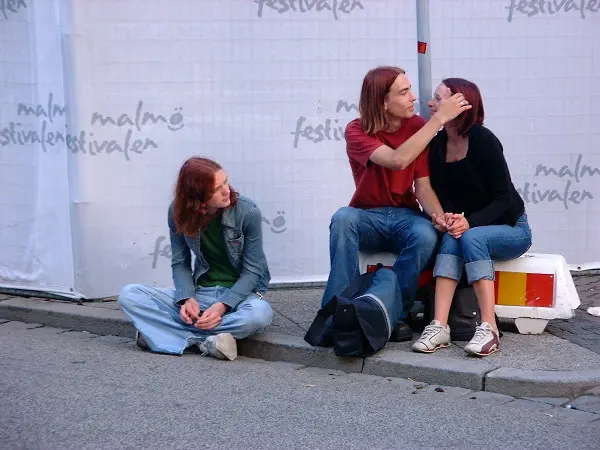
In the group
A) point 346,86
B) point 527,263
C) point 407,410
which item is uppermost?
point 346,86

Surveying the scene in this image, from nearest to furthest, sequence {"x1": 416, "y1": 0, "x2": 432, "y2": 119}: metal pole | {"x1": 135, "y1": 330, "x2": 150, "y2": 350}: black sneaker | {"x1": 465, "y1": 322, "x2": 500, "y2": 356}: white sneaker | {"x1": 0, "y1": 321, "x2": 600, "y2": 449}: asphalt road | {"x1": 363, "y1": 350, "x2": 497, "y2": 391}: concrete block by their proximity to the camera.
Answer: {"x1": 0, "y1": 321, "x2": 600, "y2": 449}: asphalt road → {"x1": 363, "y1": 350, "x2": 497, "y2": 391}: concrete block → {"x1": 465, "y1": 322, "x2": 500, "y2": 356}: white sneaker → {"x1": 135, "y1": 330, "x2": 150, "y2": 350}: black sneaker → {"x1": 416, "y1": 0, "x2": 432, "y2": 119}: metal pole

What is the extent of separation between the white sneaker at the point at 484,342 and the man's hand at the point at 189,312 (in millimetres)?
1517

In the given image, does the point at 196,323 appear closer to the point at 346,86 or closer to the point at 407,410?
the point at 407,410

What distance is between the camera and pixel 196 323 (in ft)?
18.9

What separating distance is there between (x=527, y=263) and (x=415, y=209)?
0.72 m

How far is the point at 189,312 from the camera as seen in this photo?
5793mm

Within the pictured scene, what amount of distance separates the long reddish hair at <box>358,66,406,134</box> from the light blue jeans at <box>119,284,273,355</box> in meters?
1.20

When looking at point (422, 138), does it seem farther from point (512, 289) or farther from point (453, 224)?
point (512, 289)

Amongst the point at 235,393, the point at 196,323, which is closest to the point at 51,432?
the point at 235,393

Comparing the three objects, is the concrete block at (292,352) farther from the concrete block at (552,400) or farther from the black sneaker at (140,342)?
the concrete block at (552,400)

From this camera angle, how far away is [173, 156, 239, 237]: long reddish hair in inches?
226

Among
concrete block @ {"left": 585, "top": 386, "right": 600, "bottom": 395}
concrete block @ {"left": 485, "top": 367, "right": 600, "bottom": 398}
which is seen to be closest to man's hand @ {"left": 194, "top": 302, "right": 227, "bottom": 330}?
concrete block @ {"left": 485, "top": 367, "right": 600, "bottom": 398}

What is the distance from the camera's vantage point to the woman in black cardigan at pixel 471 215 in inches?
218

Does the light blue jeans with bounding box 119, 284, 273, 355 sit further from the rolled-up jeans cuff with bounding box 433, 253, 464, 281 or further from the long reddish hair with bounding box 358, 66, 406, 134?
the long reddish hair with bounding box 358, 66, 406, 134
